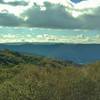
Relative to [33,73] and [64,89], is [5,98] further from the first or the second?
[33,73]

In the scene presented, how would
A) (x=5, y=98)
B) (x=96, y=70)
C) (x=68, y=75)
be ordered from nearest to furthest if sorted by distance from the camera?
(x=5, y=98)
(x=68, y=75)
(x=96, y=70)

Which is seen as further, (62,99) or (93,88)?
(93,88)

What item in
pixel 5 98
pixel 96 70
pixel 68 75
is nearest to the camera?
pixel 5 98

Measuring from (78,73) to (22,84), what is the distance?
9.63ft

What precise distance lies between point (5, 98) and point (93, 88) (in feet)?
8.88

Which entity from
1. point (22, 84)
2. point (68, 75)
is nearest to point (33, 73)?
point (68, 75)

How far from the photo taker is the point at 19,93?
13164 mm

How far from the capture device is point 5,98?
512 inches

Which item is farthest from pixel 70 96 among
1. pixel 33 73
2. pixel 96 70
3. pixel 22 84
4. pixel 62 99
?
pixel 96 70

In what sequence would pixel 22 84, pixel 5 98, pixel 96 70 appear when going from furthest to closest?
pixel 96 70, pixel 22 84, pixel 5 98

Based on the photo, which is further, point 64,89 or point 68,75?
point 68,75

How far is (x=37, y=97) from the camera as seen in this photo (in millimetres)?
13141

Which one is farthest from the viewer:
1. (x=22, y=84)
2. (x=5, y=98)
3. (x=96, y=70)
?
(x=96, y=70)

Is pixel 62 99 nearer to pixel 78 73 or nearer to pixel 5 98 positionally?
pixel 5 98
